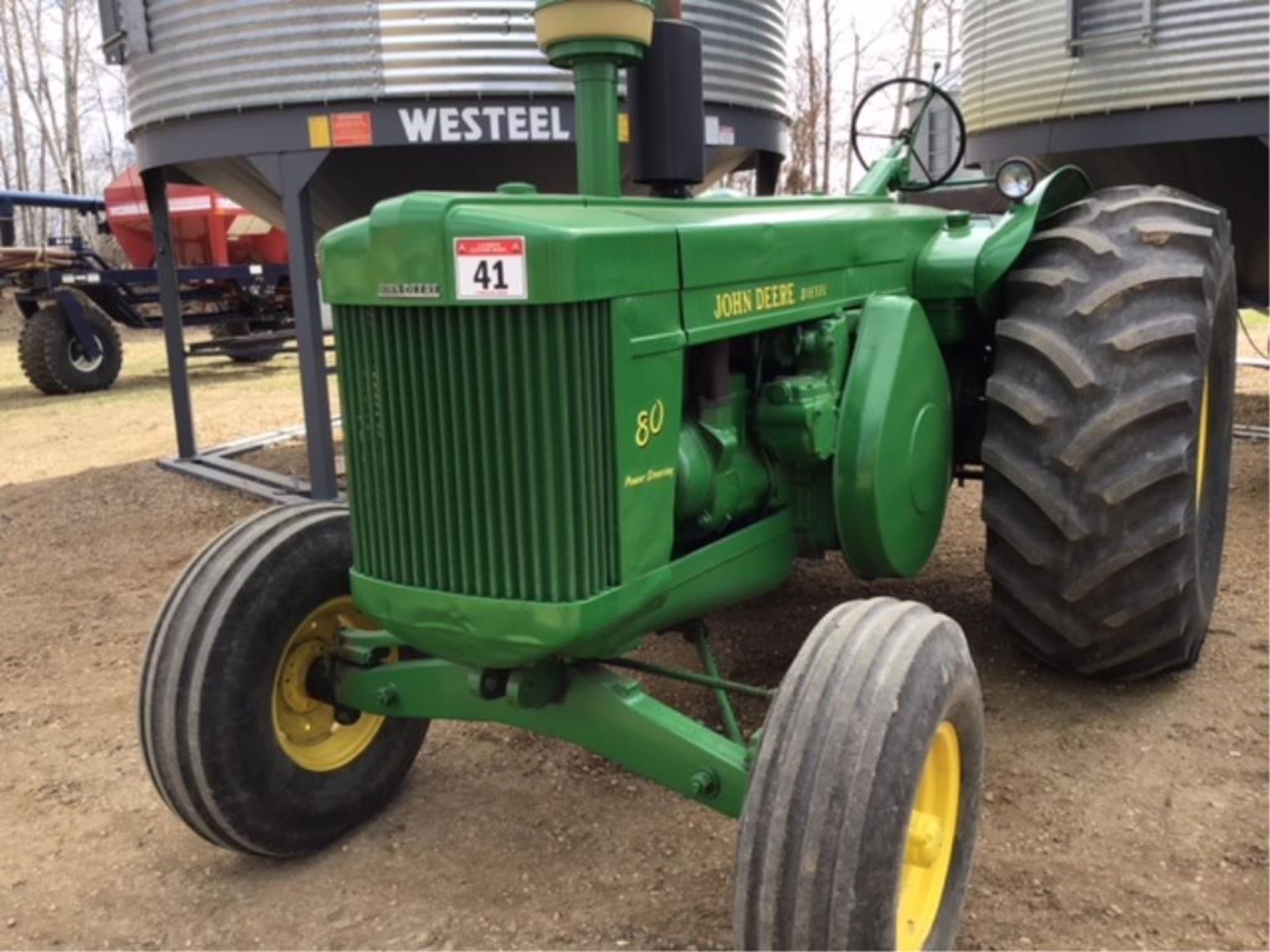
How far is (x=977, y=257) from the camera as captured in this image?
3461 mm

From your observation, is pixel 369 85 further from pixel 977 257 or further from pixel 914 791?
pixel 914 791

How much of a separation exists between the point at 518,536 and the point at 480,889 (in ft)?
3.26

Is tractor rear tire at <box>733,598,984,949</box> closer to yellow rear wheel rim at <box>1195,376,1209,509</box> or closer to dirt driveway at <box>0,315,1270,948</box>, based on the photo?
dirt driveway at <box>0,315,1270,948</box>

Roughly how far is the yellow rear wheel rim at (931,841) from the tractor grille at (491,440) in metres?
0.71

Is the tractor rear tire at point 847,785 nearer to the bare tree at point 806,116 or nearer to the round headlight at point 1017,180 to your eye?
the round headlight at point 1017,180

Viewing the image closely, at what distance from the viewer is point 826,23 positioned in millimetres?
26281

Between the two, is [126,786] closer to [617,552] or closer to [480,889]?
[480,889]

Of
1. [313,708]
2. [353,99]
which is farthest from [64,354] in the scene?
[313,708]

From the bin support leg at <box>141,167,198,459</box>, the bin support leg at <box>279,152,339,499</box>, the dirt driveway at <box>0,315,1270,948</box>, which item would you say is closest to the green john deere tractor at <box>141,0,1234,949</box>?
the dirt driveway at <box>0,315,1270,948</box>

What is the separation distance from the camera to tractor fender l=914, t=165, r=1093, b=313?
3.42 metres

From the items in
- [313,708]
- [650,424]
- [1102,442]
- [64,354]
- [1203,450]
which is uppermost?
[650,424]

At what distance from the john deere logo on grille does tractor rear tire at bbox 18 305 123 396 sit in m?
11.4

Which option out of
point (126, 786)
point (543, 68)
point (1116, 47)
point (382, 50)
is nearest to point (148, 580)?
point (126, 786)

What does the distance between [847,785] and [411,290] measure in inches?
45.2
